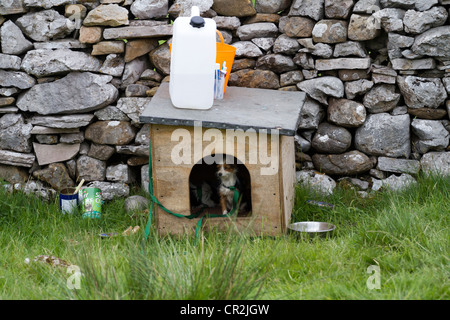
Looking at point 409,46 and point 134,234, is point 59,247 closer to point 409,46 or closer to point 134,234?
point 134,234

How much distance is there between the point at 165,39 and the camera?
473cm

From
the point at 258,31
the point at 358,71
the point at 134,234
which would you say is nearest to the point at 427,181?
the point at 358,71

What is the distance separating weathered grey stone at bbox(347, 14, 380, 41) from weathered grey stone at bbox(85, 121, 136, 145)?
6.62ft

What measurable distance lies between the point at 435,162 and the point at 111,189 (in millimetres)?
2754

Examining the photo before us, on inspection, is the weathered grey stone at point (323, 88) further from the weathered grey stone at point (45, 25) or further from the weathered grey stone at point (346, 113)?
the weathered grey stone at point (45, 25)

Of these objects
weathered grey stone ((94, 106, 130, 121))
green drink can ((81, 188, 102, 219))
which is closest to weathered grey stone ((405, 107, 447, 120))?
weathered grey stone ((94, 106, 130, 121))

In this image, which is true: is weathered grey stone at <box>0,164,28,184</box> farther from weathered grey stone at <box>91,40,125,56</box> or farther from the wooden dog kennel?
the wooden dog kennel

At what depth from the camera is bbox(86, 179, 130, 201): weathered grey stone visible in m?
4.89

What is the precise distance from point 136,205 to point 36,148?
3.43 feet

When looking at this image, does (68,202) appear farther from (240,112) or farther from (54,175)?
(240,112)

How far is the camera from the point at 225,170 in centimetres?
408

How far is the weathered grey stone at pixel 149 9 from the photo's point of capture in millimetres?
4598
